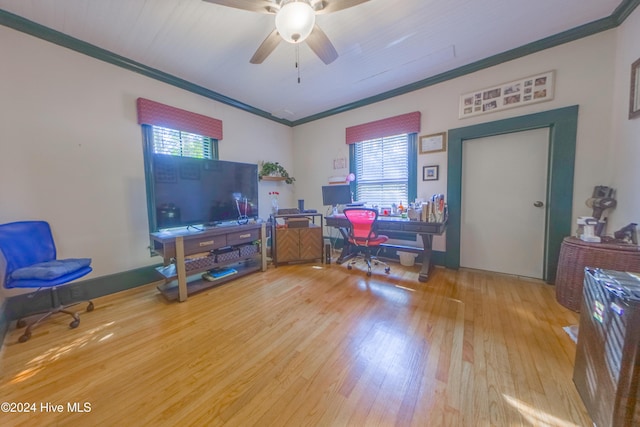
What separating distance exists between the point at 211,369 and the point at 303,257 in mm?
2068

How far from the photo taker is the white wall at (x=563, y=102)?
6.98 ft

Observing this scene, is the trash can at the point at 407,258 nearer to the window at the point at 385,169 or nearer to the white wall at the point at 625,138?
the window at the point at 385,169

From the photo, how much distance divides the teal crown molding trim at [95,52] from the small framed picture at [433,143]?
301 cm

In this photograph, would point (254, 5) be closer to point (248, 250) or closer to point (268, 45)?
point (268, 45)

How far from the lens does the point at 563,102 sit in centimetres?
229

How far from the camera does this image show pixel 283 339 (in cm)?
164

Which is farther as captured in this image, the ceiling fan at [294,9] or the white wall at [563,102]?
the white wall at [563,102]

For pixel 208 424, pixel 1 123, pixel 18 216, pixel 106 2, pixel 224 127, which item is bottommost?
pixel 208 424

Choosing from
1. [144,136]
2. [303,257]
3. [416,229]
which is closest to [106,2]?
[144,136]

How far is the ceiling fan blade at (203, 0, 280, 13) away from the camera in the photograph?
146cm

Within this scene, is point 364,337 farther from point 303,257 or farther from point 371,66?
point 371,66

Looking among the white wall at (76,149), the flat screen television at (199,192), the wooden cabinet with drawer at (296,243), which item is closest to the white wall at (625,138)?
the wooden cabinet with drawer at (296,243)

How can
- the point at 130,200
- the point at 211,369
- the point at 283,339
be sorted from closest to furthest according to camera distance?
the point at 211,369 → the point at 283,339 → the point at 130,200

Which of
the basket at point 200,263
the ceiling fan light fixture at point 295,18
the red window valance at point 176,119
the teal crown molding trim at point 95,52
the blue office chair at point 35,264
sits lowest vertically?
the basket at point 200,263
